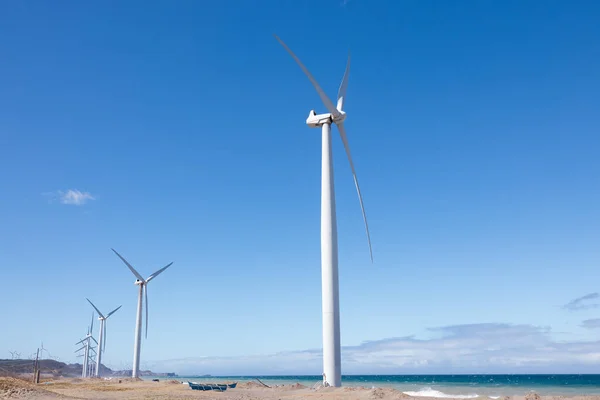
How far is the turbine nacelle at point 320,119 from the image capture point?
37.0 metres

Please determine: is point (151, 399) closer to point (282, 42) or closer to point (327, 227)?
point (327, 227)

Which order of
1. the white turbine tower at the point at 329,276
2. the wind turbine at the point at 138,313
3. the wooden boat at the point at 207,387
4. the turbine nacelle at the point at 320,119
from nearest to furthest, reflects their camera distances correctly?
1. the white turbine tower at the point at 329,276
2. the turbine nacelle at the point at 320,119
3. the wooden boat at the point at 207,387
4. the wind turbine at the point at 138,313

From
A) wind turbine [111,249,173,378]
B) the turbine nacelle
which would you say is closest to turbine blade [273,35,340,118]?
the turbine nacelle

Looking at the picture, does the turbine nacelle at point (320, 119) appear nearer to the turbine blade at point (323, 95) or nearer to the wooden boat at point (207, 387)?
the turbine blade at point (323, 95)

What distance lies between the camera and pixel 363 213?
3750 cm

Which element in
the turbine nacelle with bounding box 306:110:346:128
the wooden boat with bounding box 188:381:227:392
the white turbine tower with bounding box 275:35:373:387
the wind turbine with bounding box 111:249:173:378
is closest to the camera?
the white turbine tower with bounding box 275:35:373:387

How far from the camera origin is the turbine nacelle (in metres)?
37.0

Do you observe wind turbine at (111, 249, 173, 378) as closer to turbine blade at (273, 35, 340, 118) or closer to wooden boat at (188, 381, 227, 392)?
wooden boat at (188, 381, 227, 392)

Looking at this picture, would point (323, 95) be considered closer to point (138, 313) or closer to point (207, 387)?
point (207, 387)

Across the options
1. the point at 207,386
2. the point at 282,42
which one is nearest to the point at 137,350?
Answer: the point at 207,386

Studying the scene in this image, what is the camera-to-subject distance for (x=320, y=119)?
37344mm

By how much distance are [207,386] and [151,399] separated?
48.5 feet

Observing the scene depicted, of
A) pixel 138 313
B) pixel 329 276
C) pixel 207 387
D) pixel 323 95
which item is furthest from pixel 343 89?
pixel 138 313

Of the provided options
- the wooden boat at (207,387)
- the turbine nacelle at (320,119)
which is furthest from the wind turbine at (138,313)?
the turbine nacelle at (320,119)
